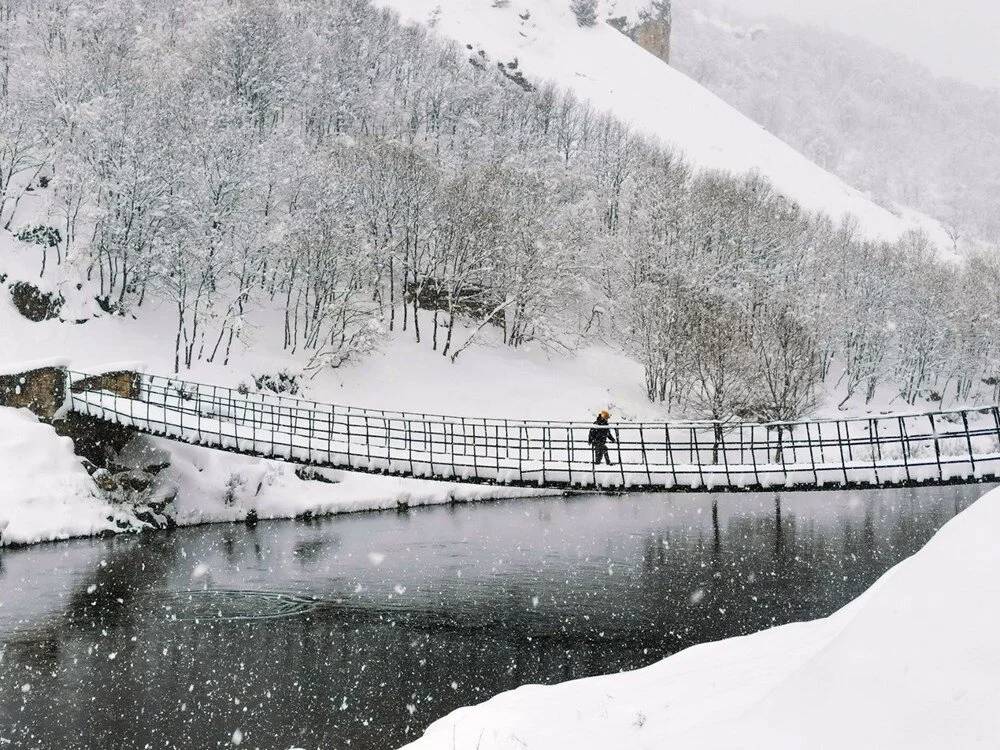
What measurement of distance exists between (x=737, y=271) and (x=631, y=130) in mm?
34786

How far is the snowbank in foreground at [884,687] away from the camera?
19.0 ft

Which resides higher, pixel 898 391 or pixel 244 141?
pixel 244 141

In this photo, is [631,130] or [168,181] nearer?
[168,181]

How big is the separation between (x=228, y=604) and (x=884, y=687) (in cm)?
1688

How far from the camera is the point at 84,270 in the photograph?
43.8 meters

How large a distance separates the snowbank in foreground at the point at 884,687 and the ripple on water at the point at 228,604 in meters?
10.6

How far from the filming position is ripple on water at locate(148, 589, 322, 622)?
765 inches

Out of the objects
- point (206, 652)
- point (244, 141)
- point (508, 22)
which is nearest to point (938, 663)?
point (206, 652)

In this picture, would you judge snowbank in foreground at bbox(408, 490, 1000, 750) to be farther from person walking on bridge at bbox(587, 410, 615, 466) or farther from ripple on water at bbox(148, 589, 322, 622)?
person walking on bridge at bbox(587, 410, 615, 466)

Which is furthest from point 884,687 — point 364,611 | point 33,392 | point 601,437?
point 33,392

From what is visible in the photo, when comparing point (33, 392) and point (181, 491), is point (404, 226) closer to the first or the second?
point (181, 491)

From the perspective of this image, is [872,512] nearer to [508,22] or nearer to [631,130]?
[631,130]

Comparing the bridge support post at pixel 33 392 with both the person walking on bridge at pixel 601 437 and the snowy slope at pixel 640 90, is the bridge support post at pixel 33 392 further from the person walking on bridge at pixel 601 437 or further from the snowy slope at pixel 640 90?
the snowy slope at pixel 640 90

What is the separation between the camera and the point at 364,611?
65.8 ft
